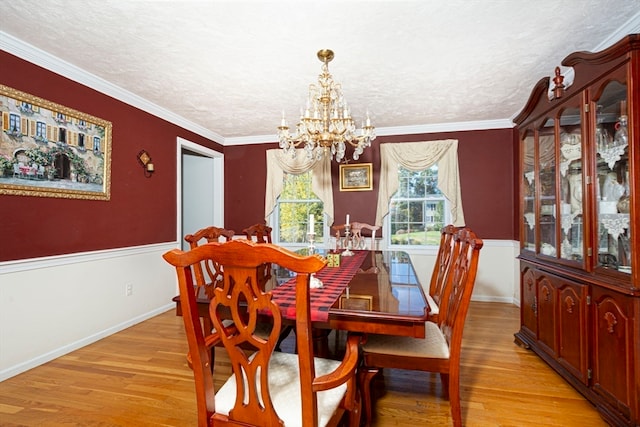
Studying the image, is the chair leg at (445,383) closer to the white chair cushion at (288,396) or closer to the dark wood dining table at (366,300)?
the dark wood dining table at (366,300)

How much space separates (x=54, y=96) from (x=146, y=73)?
0.73 metres

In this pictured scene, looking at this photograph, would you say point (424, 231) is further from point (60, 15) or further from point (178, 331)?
point (60, 15)

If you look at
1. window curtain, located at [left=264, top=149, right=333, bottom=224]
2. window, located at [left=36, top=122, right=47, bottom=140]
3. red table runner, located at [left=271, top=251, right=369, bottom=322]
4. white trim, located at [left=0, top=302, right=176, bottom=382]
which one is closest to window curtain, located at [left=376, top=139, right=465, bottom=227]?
window curtain, located at [left=264, top=149, right=333, bottom=224]

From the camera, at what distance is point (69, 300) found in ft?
8.61

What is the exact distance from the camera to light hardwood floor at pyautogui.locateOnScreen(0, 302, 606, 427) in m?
1.75

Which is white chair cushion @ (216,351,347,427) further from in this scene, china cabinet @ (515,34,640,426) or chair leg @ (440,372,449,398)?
china cabinet @ (515,34,640,426)

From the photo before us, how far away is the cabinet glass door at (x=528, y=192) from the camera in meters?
2.59

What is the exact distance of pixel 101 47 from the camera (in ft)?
7.48

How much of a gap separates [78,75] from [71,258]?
1.59 metres

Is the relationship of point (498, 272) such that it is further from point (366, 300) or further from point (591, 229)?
point (366, 300)

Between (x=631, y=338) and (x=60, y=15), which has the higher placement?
(x=60, y=15)

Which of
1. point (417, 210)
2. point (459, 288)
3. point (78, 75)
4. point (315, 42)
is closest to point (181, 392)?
point (459, 288)

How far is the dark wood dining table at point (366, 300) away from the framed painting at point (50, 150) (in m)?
1.86

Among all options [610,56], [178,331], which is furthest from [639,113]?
Result: [178,331]
